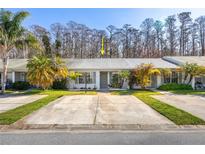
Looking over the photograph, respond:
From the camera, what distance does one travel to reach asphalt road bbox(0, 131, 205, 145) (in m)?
5.79

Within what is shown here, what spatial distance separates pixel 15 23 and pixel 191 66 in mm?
16521

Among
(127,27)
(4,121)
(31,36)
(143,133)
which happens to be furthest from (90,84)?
(127,27)

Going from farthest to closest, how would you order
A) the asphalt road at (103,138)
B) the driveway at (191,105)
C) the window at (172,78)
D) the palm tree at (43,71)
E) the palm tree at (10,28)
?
the window at (172,78)
the palm tree at (43,71)
the palm tree at (10,28)
the driveway at (191,105)
the asphalt road at (103,138)

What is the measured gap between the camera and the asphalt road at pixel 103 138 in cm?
579

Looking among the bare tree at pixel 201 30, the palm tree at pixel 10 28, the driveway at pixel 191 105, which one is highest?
the bare tree at pixel 201 30

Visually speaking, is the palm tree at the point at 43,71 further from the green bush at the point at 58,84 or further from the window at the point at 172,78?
the window at the point at 172,78

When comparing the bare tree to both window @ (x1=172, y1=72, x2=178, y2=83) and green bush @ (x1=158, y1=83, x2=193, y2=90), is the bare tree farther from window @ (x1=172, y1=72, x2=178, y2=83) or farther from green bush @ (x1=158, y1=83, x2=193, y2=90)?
green bush @ (x1=158, y1=83, x2=193, y2=90)

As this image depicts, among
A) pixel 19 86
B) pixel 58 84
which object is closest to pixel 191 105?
pixel 58 84

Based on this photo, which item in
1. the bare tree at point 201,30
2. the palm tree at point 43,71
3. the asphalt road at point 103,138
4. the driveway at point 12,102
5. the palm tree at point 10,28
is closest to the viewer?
the asphalt road at point 103,138

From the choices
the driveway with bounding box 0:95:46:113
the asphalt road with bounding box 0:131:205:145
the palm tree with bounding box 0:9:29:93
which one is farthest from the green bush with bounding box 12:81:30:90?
the asphalt road with bounding box 0:131:205:145

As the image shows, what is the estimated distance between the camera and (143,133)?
6707 millimetres

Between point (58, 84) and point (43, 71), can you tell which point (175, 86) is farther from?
point (43, 71)

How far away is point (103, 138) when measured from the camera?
20.3ft

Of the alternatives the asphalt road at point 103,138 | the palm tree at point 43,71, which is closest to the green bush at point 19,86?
the palm tree at point 43,71
